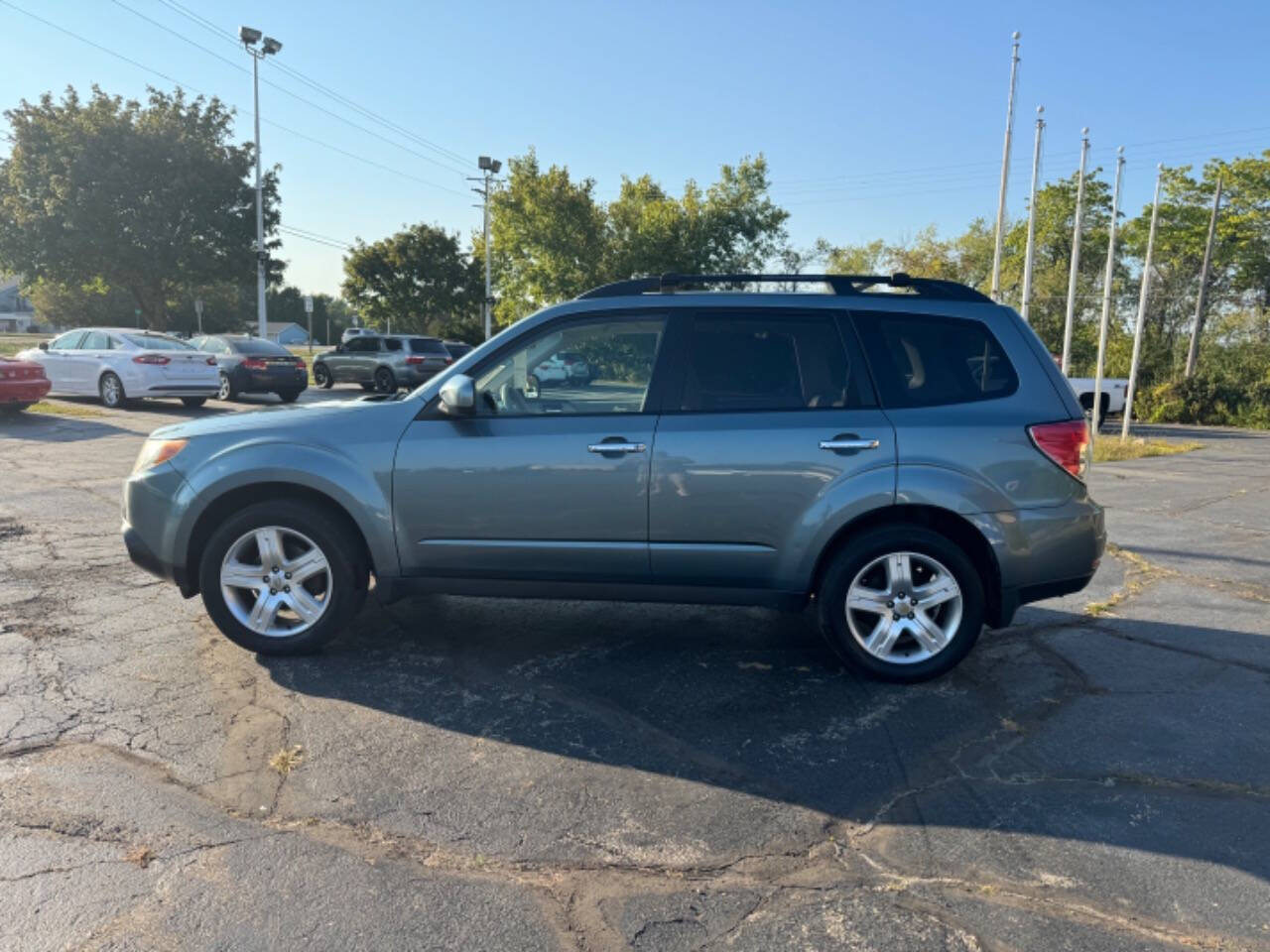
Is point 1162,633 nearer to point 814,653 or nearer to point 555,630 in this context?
point 814,653

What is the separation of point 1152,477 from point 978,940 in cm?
1288

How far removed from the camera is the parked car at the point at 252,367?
19.8m

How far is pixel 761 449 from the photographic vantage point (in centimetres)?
428

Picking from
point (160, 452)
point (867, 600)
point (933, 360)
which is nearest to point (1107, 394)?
point (933, 360)

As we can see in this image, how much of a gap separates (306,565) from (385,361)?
21.9 metres

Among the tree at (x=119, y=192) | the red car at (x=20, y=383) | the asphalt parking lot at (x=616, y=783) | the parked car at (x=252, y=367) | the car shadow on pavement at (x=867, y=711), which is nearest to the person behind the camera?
the asphalt parking lot at (x=616, y=783)

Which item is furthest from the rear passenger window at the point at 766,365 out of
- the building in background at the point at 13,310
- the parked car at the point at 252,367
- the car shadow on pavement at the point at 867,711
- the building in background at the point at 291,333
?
the building in background at the point at 13,310

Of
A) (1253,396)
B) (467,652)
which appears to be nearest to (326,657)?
(467,652)

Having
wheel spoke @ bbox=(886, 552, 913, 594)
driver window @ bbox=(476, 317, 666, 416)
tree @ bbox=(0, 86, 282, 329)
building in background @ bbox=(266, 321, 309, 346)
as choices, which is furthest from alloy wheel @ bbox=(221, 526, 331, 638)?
building in background @ bbox=(266, 321, 309, 346)

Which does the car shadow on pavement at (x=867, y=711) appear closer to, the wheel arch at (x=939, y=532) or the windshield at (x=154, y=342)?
the wheel arch at (x=939, y=532)

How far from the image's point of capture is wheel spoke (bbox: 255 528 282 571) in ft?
15.1

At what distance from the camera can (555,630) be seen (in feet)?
17.1

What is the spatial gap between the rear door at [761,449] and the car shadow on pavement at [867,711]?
646 millimetres

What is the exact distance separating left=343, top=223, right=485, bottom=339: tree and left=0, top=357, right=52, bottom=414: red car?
3767 centimetres
